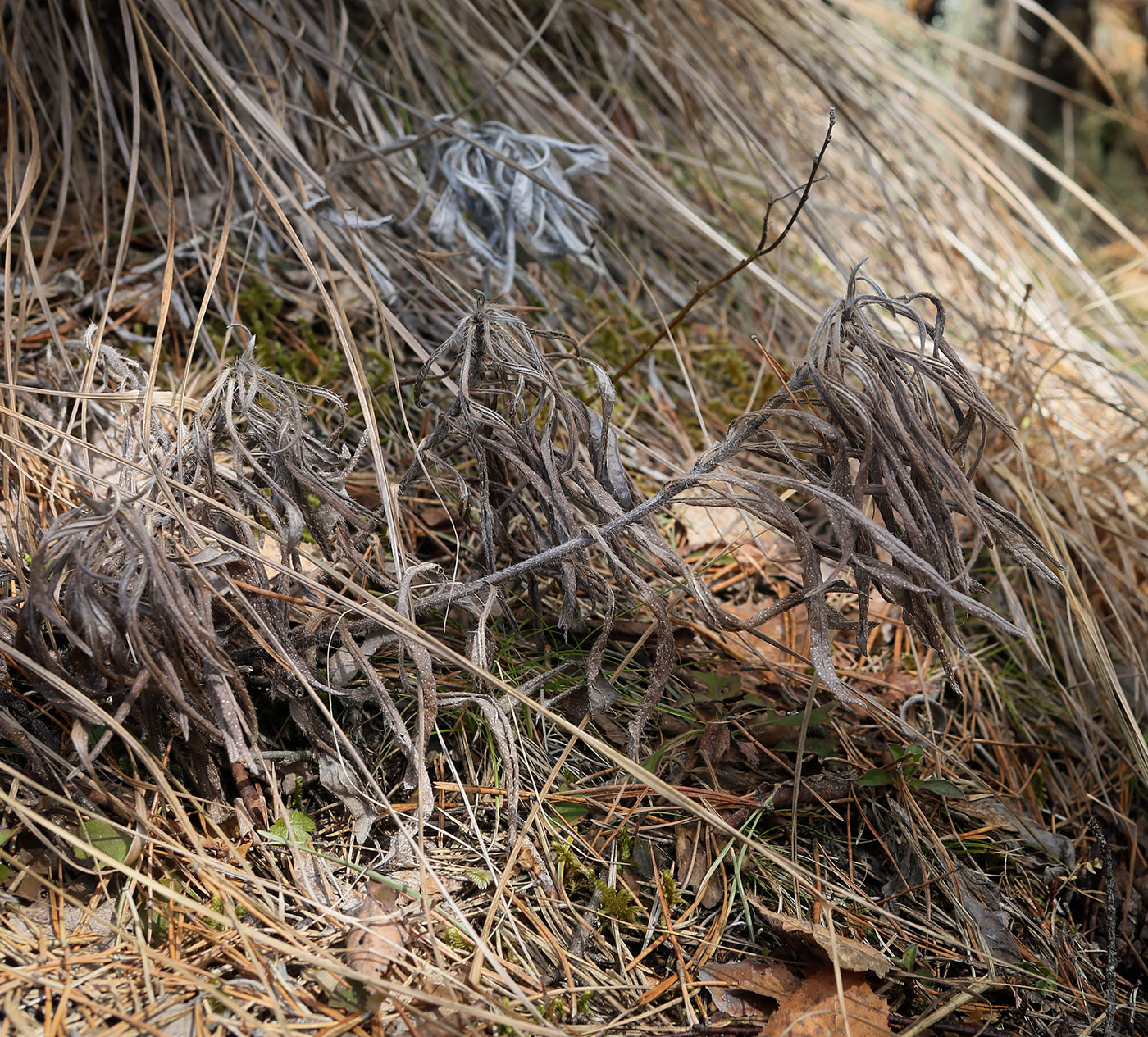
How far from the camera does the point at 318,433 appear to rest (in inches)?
59.4

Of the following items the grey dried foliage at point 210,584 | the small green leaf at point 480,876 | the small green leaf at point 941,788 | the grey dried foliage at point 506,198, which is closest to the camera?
the grey dried foliage at point 210,584

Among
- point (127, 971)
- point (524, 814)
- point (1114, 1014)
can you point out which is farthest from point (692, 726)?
point (127, 971)

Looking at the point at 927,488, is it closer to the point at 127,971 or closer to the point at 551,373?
the point at 551,373

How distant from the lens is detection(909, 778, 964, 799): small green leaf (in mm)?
1218

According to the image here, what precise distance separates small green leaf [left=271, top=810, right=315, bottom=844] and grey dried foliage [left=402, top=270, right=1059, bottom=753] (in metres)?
0.30

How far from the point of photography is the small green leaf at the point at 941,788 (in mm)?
1218

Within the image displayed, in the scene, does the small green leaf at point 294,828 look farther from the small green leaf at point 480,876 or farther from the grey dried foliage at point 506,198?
the grey dried foliage at point 506,198

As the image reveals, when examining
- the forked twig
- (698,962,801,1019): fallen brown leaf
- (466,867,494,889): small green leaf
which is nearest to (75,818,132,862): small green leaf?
(466,867,494,889): small green leaf

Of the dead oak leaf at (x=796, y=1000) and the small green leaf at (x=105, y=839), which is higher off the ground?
the dead oak leaf at (x=796, y=1000)

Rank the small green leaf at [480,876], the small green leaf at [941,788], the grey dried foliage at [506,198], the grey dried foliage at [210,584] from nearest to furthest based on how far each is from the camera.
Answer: the grey dried foliage at [210,584]
the small green leaf at [480,876]
the small green leaf at [941,788]
the grey dried foliage at [506,198]

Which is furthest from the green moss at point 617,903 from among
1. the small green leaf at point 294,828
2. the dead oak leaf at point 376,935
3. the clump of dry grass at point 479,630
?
the small green leaf at point 294,828

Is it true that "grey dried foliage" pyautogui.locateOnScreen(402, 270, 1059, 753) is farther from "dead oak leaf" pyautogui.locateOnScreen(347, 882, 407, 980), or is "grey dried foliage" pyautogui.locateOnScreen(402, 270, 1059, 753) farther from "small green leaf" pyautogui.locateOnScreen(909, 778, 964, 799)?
"dead oak leaf" pyautogui.locateOnScreen(347, 882, 407, 980)

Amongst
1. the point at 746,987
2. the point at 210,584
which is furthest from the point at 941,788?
the point at 210,584

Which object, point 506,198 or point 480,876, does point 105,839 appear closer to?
point 480,876
